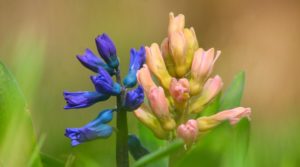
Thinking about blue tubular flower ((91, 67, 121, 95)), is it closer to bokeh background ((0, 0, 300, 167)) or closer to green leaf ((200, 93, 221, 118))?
bokeh background ((0, 0, 300, 167))

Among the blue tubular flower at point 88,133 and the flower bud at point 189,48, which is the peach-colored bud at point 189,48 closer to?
the flower bud at point 189,48

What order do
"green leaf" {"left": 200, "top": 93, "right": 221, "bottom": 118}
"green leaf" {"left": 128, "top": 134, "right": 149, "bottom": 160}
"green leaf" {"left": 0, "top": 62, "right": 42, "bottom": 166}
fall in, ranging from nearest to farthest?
"green leaf" {"left": 0, "top": 62, "right": 42, "bottom": 166} < "green leaf" {"left": 128, "top": 134, "right": 149, "bottom": 160} < "green leaf" {"left": 200, "top": 93, "right": 221, "bottom": 118}

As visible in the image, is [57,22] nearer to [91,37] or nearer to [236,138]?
[91,37]

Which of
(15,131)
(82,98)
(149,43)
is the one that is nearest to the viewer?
(15,131)

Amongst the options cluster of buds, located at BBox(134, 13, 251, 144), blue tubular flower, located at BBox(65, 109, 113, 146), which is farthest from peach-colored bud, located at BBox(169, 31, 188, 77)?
blue tubular flower, located at BBox(65, 109, 113, 146)

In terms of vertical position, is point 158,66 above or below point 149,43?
above

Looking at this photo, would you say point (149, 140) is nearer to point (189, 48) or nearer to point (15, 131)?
point (189, 48)

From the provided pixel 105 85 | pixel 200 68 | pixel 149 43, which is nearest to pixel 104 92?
pixel 105 85
